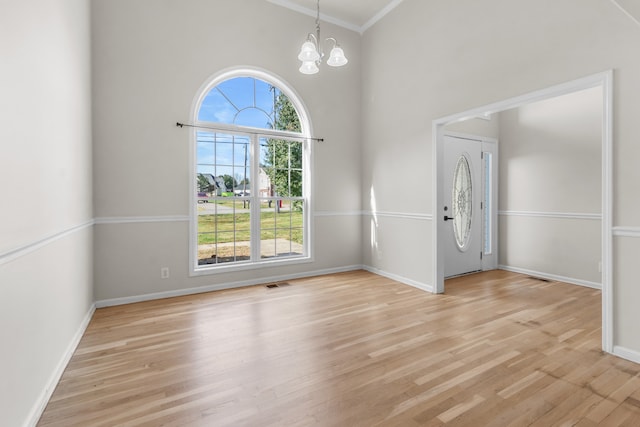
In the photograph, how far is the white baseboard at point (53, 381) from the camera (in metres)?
1.61

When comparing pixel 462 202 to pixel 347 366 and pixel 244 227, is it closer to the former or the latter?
pixel 244 227

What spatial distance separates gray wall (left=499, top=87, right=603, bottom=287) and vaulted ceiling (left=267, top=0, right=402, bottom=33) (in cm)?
256

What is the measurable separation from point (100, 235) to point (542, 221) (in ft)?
19.0

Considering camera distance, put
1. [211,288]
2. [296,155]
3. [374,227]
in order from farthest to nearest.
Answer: [374,227]
[296,155]
[211,288]

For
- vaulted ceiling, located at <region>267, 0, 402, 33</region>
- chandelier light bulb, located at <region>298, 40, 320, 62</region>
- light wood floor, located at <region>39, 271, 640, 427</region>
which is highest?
vaulted ceiling, located at <region>267, 0, 402, 33</region>

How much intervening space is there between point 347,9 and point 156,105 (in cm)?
300

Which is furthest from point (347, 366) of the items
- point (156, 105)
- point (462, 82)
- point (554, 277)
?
point (554, 277)

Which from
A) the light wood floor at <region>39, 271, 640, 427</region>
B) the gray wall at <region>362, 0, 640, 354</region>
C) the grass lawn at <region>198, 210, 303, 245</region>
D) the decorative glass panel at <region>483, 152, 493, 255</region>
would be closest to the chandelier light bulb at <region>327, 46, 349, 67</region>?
the gray wall at <region>362, 0, 640, 354</region>

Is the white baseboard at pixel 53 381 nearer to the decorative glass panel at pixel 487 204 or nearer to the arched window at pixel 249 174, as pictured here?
the arched window at pixel 249 174

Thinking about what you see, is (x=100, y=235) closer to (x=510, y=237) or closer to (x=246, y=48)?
(x=246, y=48)

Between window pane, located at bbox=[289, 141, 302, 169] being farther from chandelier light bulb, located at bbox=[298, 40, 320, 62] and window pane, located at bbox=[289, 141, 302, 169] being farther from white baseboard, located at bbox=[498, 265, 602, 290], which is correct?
white baseboard, located at bbox=[498, 265, 602, 290]

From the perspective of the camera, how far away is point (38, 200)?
5.74 ft

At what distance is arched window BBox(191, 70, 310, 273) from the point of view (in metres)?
4.09

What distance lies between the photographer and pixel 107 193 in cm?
343
